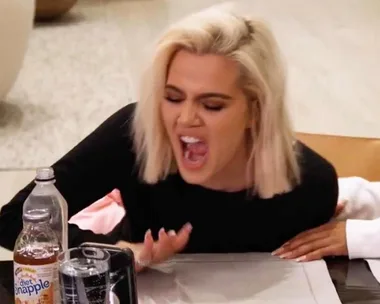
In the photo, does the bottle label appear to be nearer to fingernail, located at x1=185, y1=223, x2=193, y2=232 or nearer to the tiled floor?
fingernail, located at x1=185, y1=223, x2=193, y2=232

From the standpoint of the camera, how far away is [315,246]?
1470mm

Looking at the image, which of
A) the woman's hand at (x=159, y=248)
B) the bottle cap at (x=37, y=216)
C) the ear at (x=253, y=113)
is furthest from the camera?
the ear at (x=253, y=113)

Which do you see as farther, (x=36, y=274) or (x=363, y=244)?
(x=363, y=244)

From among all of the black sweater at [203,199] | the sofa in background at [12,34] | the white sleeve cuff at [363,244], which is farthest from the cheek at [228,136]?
the sofa in background at [12,34]

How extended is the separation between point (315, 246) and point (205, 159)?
10.4 inches

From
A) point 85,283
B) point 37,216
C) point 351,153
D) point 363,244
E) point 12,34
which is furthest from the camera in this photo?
point 12,34

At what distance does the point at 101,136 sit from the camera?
1558mm

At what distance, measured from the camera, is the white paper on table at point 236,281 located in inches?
50.6

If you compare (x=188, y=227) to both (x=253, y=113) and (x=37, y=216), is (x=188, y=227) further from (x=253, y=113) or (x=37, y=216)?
(x=37, y=216)

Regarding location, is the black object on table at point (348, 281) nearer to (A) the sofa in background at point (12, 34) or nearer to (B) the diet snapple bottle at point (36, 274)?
(B) the diet snapple bottle at point (36, 274)

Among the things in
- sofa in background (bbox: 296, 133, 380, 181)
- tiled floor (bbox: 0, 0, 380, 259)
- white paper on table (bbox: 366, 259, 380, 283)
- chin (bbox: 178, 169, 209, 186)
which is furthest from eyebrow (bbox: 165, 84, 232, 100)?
tiled floor (bbox: 0, 0, 380, 259)

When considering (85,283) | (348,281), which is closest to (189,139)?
(348,281)

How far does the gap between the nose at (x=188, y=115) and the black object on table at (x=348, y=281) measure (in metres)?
0.36

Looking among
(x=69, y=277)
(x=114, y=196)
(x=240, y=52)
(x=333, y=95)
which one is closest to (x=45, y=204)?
(x=69, y=277)
